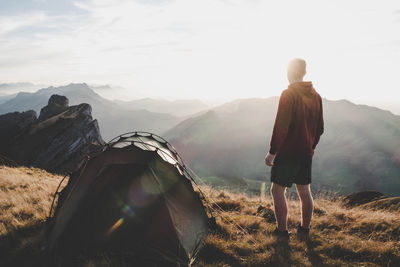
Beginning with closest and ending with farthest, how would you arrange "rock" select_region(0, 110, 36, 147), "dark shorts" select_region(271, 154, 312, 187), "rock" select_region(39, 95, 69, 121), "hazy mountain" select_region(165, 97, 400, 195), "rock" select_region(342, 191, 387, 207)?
"dark shorts" select_region(271, 154, 312, 187)
"rock" select_region(342, 191, 387, 207)
"rock" select_region(0, 110, 36, 147)
"rock" select_region(39, 95, 69, 121)
"hazy mountain" select_region(165, 97, 400, 195)

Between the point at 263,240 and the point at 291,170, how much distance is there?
1.77 meters

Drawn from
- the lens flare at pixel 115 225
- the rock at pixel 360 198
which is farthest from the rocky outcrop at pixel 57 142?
the rock at pixel 360 198

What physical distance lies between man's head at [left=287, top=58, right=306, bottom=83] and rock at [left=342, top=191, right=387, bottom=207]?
23.2ft

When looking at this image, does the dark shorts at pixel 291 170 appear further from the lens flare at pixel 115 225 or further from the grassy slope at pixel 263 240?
the lens flare at pixel 115 225

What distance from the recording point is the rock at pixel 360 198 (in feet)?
28.3

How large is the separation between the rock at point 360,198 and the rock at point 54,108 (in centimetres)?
3234

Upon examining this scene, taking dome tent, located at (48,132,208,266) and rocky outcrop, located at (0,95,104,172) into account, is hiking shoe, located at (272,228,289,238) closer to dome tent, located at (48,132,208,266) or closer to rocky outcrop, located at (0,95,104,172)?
dome tent, located at (48,132,208,266)

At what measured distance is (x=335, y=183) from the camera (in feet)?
477

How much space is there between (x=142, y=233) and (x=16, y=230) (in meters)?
3.23

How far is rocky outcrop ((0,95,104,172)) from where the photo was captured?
19.9 meters

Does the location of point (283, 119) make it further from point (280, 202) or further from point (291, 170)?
point (280, 202)

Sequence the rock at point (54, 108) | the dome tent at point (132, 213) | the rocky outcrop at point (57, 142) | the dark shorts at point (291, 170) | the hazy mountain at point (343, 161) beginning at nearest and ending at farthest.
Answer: the dome tent at point (132, 213) → the dark shorts at point (291, 170) → the rocky outcrop at point (57, 142) → the rock at point (54, 108) → the hazy mountain at point (343, 161)

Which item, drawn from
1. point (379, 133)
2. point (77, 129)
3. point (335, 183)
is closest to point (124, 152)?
point (77, 129)

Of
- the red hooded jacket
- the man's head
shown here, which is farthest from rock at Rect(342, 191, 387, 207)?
the man's head
